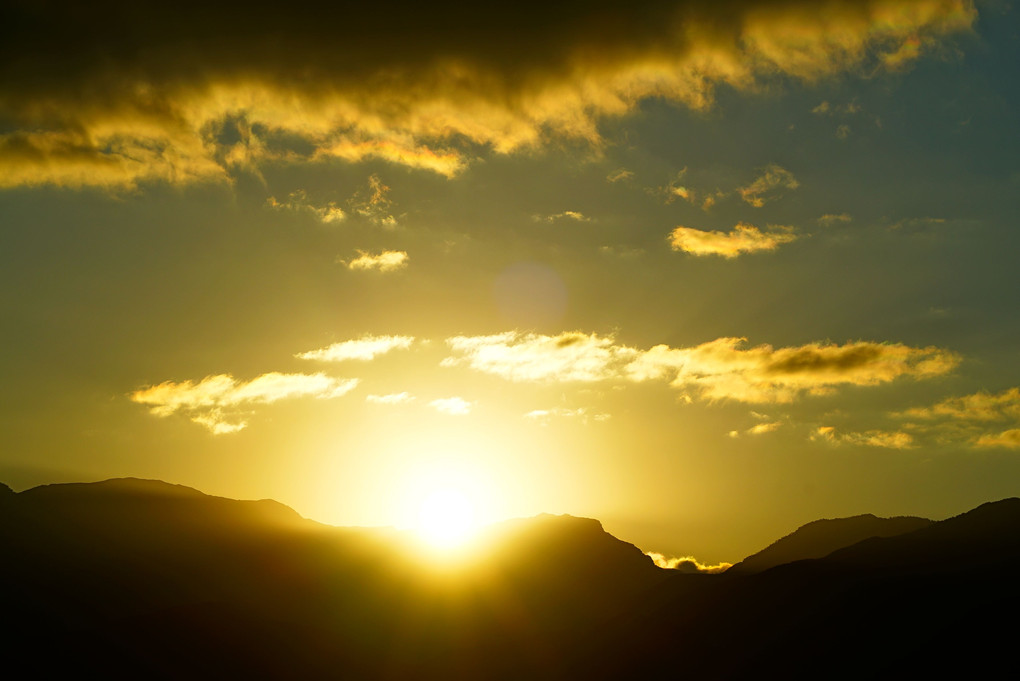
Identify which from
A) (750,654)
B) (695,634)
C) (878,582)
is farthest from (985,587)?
(695,634)

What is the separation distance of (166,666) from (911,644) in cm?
17552

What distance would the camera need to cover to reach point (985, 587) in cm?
17375

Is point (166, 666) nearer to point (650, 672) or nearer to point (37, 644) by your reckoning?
point (37, 644)

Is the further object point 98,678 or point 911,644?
point 98,678

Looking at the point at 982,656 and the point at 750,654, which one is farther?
the point at 750,654

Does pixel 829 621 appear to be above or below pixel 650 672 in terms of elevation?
above

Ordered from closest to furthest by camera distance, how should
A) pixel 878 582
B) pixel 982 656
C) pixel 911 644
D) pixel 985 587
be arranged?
pixel 982 656, pixel 911 644, pixel 985 587, pixel 878 582

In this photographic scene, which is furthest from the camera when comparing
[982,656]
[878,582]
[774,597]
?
[774,597]

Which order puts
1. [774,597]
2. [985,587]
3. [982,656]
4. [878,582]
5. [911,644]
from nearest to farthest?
[982,656] < [911,644] < [985,587] < [878,582] < [774,597]

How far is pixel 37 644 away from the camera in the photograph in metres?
197

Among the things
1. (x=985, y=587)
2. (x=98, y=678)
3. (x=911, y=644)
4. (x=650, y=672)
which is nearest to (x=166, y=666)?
(x=98, y=678)

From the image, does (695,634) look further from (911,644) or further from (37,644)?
(37,644)

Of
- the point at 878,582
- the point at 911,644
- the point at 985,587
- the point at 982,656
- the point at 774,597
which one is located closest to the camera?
the point at 982,656

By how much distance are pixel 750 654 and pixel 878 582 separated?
121ft
